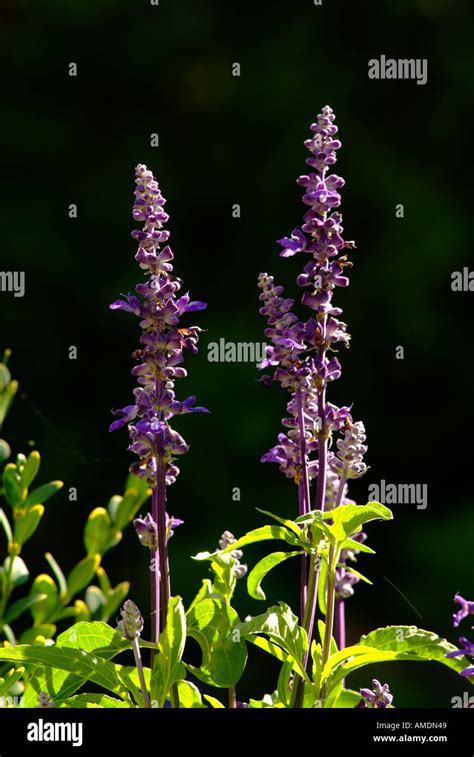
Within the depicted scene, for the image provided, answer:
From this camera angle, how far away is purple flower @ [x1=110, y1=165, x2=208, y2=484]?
87cm

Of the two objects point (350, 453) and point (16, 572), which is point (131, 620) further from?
point (16, 572)

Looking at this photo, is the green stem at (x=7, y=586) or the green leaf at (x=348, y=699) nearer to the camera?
the green leaf at (x=348, y=699)

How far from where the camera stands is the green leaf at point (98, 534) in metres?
1.24

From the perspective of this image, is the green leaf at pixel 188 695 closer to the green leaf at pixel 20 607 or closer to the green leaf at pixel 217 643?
the green leaf at pixel 217 643

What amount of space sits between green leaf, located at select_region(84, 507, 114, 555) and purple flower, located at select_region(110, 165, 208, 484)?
36 centimetres

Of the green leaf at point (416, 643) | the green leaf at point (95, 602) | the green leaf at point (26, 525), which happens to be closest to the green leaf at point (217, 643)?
the green leaf at point (416, 643)

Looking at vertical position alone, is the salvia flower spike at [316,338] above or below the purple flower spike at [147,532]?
above

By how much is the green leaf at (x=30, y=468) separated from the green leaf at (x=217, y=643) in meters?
0.29

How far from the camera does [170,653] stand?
825 mm

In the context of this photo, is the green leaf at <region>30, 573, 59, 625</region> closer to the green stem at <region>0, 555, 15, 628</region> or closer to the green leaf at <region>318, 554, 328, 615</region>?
the green stem at <region>0, 555, 15, 628</region>

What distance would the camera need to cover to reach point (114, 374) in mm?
3545

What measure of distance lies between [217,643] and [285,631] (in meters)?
0.07

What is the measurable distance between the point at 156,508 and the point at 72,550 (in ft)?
8.70
